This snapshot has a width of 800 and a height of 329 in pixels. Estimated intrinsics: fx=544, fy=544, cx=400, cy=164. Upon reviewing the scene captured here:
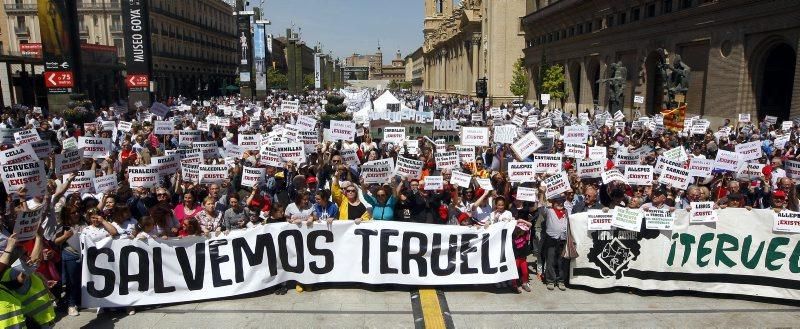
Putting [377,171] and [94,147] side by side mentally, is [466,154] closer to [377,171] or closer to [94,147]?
[377,171]

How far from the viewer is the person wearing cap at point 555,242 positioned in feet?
24.8

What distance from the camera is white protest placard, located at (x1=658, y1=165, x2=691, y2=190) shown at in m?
8.71

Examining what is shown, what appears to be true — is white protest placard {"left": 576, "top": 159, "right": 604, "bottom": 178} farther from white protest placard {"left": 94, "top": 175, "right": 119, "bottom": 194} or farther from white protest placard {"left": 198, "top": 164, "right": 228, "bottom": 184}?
white protest placard {"left": 94, "top": 175, "right": 119, "bottom": 194}

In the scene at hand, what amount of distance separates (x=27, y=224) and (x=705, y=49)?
105ft

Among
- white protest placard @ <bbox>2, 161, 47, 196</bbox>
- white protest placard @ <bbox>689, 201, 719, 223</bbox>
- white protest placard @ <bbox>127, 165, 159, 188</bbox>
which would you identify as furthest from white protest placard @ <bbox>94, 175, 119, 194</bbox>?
white protest placard @ <bbox>689, 201, 719, 223</bbox>

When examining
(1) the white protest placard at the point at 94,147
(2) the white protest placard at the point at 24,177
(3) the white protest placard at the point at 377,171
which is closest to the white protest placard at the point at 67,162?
(2) the white protest placard at the point at 24,177

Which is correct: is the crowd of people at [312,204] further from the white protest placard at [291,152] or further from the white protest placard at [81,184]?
the white protest placard at [291,152]

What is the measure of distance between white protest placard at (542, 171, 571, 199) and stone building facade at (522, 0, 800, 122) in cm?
2015

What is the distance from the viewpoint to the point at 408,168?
906 cm

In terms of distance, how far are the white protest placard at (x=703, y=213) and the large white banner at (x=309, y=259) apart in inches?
93.5

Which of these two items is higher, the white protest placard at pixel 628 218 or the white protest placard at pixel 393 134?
the white protest placard at pixel 393 134

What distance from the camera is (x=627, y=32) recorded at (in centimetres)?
3791

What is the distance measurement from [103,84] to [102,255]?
5064cm

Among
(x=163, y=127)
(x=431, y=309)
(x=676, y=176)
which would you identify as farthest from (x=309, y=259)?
(x=163, y=127)
